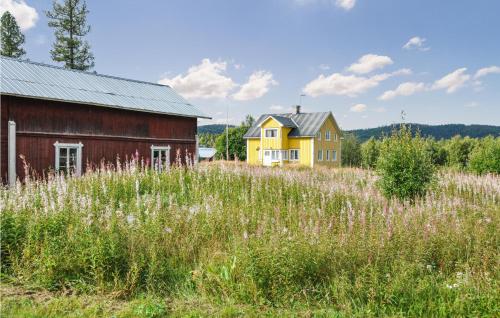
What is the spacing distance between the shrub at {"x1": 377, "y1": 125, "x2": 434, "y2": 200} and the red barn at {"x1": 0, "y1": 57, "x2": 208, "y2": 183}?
23.9 ft

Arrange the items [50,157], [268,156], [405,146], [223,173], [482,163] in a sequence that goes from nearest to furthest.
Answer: [405,146], [223,173], [50,157], [482,163], [268,156]

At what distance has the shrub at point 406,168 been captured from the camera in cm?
1119

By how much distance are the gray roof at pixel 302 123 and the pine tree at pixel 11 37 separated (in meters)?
25.9

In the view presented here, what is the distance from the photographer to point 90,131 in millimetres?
19297

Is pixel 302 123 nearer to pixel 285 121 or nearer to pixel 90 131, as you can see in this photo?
pixel 285 121

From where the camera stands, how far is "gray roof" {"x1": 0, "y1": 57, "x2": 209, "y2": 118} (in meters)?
17.4

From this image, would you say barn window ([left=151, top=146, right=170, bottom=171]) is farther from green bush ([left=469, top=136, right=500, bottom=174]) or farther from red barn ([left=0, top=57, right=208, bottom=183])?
green bush ([left=469, top=136, right=500, bottom=174])

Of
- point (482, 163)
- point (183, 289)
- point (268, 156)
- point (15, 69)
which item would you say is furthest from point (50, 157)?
point (268, 156)

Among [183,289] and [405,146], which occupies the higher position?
[405,146]

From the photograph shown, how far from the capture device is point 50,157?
17.9m

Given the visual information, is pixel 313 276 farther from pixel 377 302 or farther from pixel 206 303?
pixel 206 303

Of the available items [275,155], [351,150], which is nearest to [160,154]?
[275,155]

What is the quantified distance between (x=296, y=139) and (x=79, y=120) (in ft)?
99.6

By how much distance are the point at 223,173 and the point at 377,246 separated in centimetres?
735
